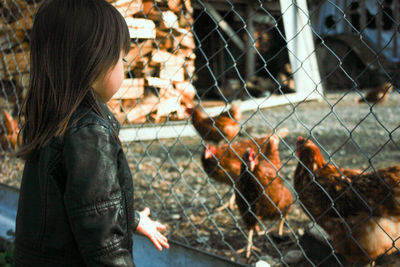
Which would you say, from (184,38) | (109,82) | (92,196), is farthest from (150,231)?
(184,38)

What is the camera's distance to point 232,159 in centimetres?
313

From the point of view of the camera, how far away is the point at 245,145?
3336mm

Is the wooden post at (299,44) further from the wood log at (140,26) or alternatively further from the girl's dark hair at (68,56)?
the girl's dark hair at (68,56)

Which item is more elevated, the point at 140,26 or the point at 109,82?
the point at 109,82

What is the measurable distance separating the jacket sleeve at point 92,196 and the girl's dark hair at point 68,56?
8 centimetres

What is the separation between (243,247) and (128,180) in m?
1.49

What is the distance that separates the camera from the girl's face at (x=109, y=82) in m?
1.10

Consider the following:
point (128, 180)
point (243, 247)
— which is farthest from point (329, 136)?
point (128, 180)

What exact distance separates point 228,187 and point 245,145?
0.43 m

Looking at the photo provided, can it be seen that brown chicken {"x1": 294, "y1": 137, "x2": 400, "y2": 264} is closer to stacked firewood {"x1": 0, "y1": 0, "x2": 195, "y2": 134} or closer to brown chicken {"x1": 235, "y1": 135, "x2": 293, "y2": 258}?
brown chicken {"x1": 235, "y1": 135, "x2": 293, "y2": 258}

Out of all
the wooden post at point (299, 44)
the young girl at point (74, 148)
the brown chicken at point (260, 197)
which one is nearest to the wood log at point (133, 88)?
the brown chicken at point (260, 197)

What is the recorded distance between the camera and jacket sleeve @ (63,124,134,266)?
96 cm

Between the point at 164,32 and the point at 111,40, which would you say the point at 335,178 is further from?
the point at 164,32

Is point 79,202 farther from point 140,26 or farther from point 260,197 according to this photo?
point 140,26
